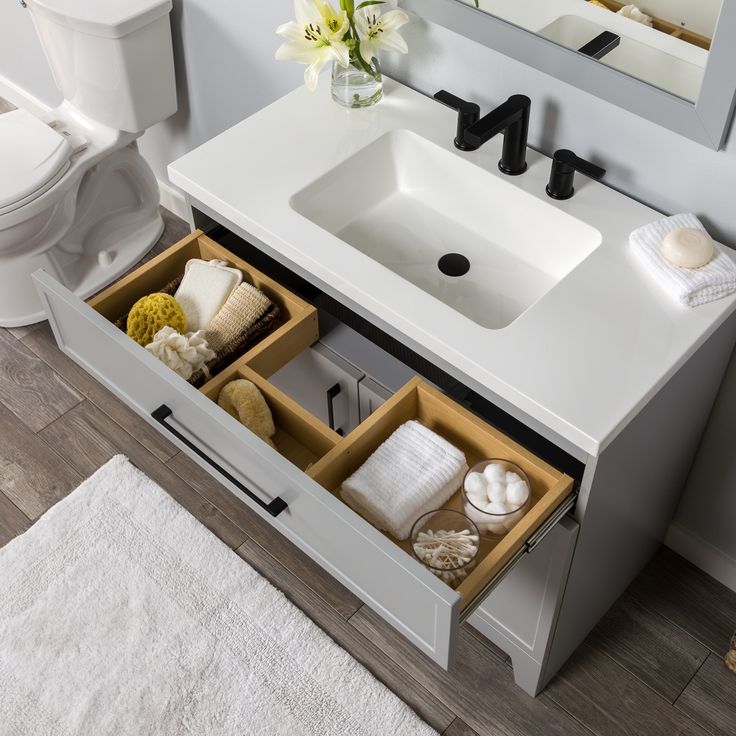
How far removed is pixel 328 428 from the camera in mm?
1335

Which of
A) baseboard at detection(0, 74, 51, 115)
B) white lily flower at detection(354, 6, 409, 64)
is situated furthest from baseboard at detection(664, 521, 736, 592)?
baseboard at detection(0, 74, 51, 115)

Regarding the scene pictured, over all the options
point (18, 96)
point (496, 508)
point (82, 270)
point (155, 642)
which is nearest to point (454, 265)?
point (496, 508)

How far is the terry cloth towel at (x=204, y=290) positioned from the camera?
1.51 meters

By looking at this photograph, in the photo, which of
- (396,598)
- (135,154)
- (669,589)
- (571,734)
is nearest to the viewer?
(396,598)

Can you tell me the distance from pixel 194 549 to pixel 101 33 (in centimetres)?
112

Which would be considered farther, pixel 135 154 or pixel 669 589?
pixel 135 154

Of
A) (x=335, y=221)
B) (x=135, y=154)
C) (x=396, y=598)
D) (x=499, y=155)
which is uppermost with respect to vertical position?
(x=499, y=155)

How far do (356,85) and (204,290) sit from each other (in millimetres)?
441

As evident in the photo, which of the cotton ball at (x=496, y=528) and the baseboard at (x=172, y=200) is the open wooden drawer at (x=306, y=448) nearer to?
the cotton ball at (x=496, y=528)

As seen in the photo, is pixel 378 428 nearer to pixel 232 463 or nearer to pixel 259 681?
→ pixel 232 463

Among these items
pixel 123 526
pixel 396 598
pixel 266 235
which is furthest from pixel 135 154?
pixel 396 598

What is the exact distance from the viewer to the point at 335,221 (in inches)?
62.3

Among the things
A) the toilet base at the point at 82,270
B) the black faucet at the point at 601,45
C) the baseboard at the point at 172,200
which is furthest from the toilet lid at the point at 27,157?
the black faucet at the point at 601,45

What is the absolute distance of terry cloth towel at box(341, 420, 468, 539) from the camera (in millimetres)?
1289
